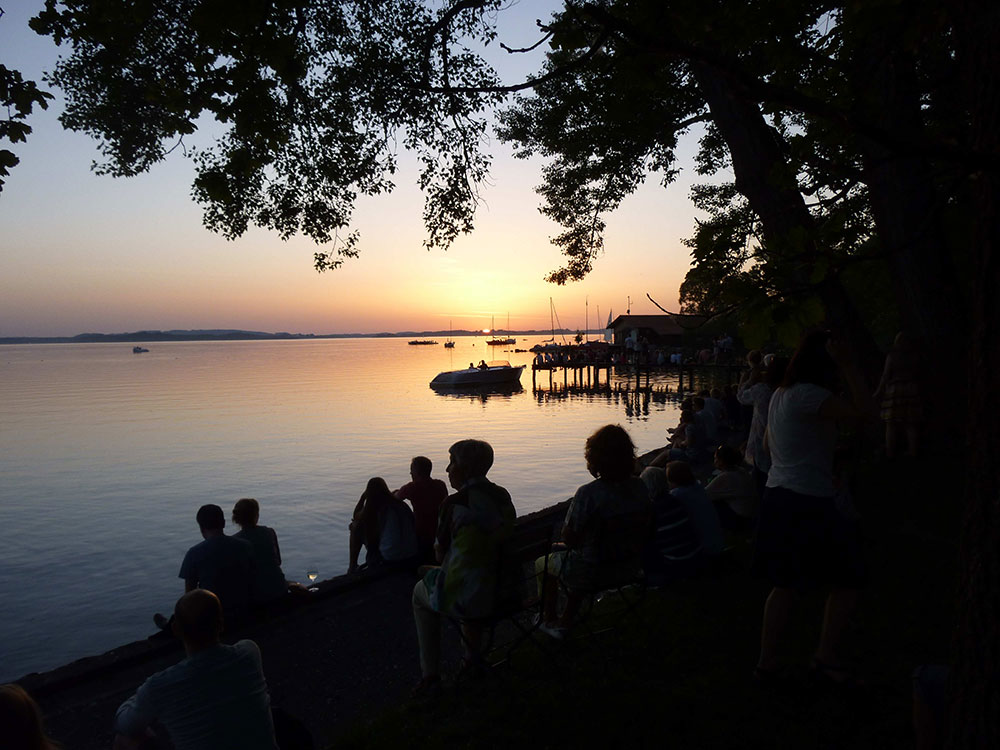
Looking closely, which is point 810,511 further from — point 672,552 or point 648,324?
point 648,324

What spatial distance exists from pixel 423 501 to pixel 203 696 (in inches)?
188

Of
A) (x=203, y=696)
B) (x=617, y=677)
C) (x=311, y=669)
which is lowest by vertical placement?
(x=311, y=669)

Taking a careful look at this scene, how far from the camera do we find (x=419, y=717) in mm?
4262

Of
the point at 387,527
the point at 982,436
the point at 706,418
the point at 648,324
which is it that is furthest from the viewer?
the point at 648,324

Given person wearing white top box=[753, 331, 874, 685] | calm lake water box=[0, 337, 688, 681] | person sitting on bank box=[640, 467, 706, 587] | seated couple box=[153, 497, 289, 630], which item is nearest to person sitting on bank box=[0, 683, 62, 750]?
person wearing white top box=[753, 331, 874, 685]

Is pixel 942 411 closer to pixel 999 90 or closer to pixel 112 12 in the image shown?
pixel 999 90

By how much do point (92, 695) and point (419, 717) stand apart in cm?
287

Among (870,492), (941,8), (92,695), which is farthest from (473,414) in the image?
(941,8)

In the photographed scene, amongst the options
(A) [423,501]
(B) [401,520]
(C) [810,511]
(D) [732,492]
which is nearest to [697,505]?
(D) [732,492]

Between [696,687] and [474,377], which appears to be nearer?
[696,687]

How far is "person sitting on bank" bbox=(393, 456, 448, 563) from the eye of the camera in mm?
7781

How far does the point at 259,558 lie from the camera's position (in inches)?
264

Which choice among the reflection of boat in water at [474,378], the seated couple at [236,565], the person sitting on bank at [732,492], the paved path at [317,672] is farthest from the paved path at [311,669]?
the reflection of boat in water at [474,378]

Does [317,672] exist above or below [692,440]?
below
